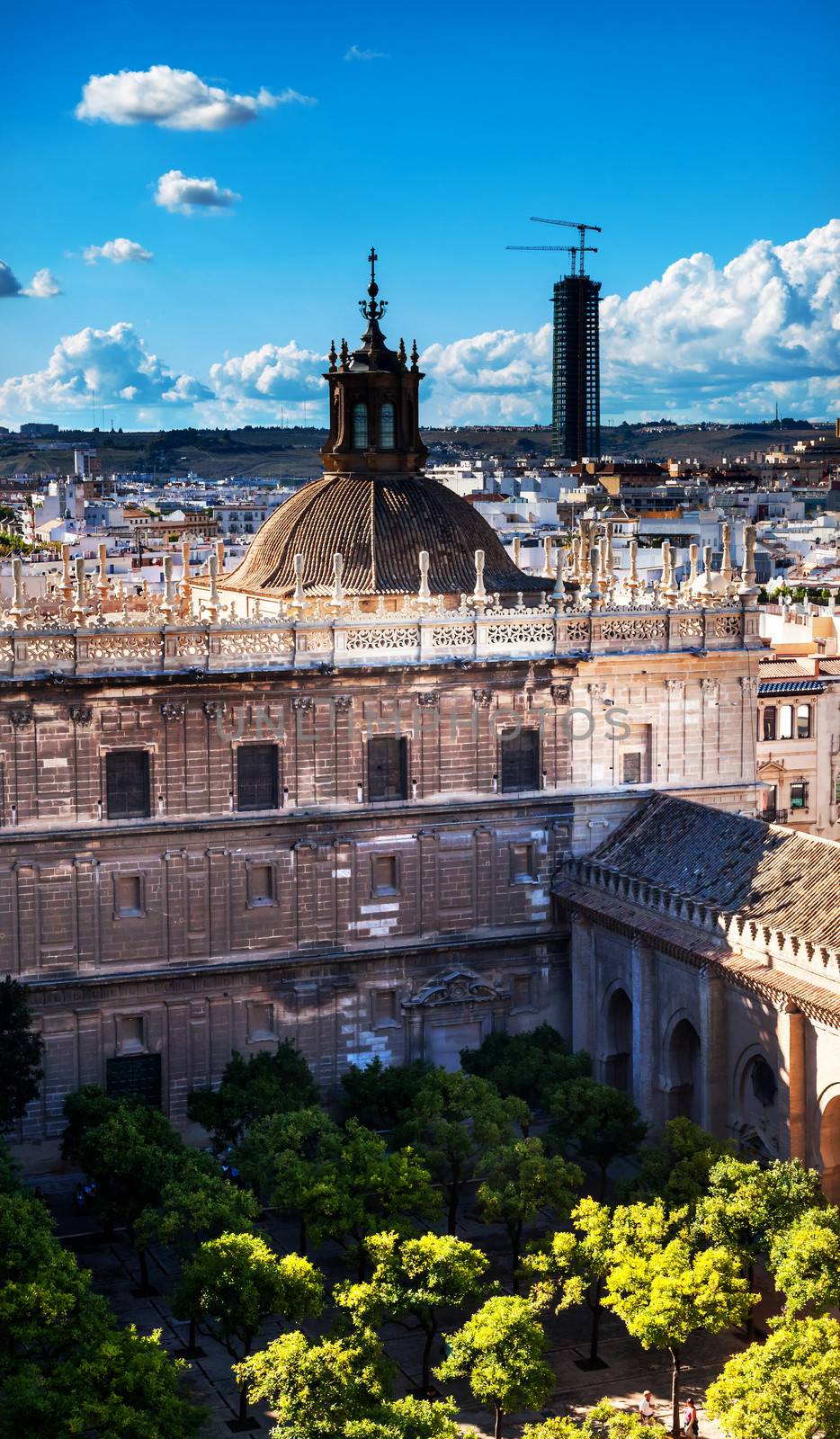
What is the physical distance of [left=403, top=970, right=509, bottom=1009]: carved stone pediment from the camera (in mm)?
55344

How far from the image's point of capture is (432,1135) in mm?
46875

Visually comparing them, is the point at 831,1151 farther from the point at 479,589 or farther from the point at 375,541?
the point at 375,541

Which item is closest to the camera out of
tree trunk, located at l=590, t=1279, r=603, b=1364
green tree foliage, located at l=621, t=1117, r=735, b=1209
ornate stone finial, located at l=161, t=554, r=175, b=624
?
tree trunk, located at l=590, t=1279, r=603, b=1364

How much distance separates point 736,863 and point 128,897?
16.0 meters

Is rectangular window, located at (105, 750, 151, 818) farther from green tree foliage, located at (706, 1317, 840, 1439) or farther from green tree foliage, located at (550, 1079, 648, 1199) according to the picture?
green tree foliage, located at (706, 1317, 840, 1439)

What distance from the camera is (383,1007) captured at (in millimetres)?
55188

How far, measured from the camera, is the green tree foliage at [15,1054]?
47.8m

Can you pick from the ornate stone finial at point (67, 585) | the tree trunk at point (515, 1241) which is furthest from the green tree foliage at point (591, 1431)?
the ornate stone finial at point (67, 585)

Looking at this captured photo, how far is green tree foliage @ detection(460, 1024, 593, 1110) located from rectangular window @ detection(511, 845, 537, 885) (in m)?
4.26

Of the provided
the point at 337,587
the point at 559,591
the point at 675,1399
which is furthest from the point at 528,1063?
the point at 675,1399

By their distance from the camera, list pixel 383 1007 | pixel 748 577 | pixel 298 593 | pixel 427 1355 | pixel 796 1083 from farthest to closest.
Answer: pixel 748 577
pixel 383 1007
pixel 298 593
pixel 796 1083
pixel 427 1355

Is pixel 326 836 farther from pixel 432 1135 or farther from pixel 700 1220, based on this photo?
pixel 700 1220

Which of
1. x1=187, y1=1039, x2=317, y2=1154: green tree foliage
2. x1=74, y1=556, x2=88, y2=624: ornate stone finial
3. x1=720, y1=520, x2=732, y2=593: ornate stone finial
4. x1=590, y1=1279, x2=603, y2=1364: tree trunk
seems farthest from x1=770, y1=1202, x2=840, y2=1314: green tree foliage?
x1=720, y1=520, x2=732, y2=593: ornate stone finial

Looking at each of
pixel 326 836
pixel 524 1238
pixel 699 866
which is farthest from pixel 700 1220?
pixel 326 836
